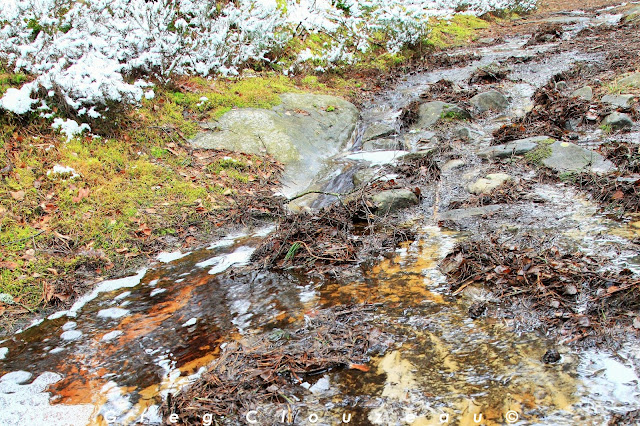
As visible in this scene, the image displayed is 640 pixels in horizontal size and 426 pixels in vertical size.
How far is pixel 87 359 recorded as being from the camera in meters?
3.40

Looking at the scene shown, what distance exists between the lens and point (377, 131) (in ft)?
27.5

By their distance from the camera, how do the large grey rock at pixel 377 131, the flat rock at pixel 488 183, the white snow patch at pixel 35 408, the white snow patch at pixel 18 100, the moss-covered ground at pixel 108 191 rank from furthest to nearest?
the large grey rock at pixel 377 131 → the white snow patch at pixel 18 100 → the flat rock at pixel 488 183 → the moss-covered ground at pixel 108 191 → the white snow patch at pixel 35 408

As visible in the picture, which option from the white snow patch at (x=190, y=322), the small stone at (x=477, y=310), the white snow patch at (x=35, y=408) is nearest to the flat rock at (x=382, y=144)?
the small stone at (x=477, y=310)

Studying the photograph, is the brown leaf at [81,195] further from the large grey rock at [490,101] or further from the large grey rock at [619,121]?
the large grey rock at [619,121]

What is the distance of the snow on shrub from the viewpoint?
6.20 meters

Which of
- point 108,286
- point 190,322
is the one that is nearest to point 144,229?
point 108,286

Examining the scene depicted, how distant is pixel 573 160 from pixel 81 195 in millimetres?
6381

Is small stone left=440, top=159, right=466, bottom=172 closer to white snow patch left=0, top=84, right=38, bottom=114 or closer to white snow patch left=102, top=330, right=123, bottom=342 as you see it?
white snow patch left=102, top=330, right=123, bottom=342

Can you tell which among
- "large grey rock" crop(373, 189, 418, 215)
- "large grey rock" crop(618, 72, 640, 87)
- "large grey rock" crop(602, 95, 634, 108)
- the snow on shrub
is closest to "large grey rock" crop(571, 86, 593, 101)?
"large grey rock" crop(602, 95, 634, 108)

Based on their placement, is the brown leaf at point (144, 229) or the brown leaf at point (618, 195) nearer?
the brown leaf at point (618, 195)

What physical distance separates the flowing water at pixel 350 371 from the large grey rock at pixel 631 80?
4502mm

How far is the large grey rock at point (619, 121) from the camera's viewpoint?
6.53 m

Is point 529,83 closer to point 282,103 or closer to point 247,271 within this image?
point 282,103

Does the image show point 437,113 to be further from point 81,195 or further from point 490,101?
point 81,195
